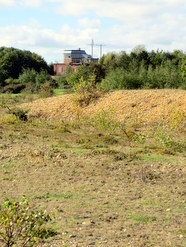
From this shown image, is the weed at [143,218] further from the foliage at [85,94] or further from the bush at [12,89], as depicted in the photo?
the bush at [12,89]

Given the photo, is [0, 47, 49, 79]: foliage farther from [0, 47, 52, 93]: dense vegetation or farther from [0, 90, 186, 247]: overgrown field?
[0, 90, 186, 247]: overgrown field

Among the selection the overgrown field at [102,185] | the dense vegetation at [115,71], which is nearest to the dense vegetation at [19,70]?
the dense vegetation at [115,71]

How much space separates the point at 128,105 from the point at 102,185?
12.7 metres

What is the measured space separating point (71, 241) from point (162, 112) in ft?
46.1

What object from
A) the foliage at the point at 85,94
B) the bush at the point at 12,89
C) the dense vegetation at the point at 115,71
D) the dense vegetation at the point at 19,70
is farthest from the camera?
the dense vegetation at the point at 19,70

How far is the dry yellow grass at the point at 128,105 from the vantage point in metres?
19.6

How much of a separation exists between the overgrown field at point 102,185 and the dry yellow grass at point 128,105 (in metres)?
4.11

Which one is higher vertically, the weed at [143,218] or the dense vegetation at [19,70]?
the dense vegetation at [19,70]

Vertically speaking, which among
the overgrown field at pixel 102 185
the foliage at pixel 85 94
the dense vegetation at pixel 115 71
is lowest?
the overgrown field at pixel 102 185

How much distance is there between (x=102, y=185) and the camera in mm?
8719

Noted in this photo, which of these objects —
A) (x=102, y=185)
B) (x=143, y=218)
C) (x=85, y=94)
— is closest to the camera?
(x=143, y=218)

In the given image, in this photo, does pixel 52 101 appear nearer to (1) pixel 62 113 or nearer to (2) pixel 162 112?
(1) pixel 62 113

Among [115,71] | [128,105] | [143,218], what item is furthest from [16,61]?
[143,218]

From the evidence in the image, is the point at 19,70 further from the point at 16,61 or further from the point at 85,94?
the point at 85,94
